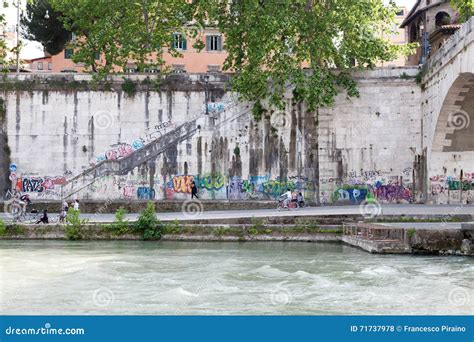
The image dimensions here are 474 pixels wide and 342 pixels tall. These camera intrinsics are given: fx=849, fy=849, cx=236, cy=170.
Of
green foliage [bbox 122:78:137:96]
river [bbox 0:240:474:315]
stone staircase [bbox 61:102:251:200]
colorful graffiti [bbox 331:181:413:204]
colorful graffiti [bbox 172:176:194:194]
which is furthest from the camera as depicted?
green foliage [bbox 122:78:137:96]

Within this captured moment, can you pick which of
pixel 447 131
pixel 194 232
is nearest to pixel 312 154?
pixel 447 131

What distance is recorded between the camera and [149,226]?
99.2ft

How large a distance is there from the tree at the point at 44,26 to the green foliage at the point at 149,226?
23658 mm

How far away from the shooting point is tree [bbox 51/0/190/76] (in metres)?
39.8

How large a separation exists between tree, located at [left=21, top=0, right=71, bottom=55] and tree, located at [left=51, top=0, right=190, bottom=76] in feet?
34.9

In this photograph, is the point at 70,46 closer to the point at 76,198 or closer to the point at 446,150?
the point at 76,198

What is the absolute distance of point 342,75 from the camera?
3744 cm

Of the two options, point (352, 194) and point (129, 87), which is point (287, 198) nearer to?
point (352, 194)

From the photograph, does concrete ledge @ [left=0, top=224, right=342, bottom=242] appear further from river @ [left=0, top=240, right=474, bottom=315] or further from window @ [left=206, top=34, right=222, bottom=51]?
window @ [left=206, top=34, right=222, bottom=51]

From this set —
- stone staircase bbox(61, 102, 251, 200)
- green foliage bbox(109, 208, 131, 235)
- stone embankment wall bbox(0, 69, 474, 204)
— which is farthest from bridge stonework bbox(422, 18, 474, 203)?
green foliage bbox(109, 208, 131, 235)

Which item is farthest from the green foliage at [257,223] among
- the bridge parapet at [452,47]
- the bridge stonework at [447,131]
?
the bridge parapet at [452,47]

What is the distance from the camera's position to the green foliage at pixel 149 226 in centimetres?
3017

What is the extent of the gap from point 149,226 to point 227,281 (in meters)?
10.8

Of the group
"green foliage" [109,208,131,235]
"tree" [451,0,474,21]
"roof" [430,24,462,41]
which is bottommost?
"green foliage" [109,208,131,235]
